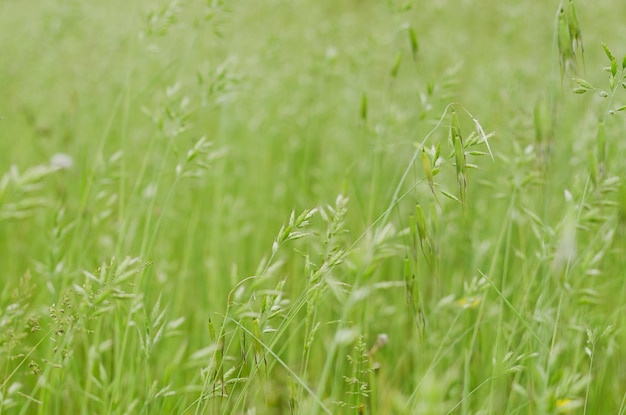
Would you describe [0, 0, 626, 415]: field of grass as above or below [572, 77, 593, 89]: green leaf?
below

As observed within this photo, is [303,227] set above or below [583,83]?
below

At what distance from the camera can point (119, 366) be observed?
4.67 feet

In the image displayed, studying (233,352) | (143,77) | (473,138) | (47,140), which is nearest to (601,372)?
(473,138)

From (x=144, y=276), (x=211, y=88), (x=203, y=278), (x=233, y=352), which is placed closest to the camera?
(x=144, y=276)

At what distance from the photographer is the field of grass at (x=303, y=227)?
4.01 ft

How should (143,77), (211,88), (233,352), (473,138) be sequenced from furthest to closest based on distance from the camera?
1. (143,77)
2. (233,352)
3. (211,88)
4. (473,138)

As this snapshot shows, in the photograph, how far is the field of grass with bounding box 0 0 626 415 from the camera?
1223 mm

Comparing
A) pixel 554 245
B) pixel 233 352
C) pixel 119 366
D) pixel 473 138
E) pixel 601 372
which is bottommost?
pixel 233 352

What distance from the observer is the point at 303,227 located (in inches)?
51.0

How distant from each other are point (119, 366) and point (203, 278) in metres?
1.04

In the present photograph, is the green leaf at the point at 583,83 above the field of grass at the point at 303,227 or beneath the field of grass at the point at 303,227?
above

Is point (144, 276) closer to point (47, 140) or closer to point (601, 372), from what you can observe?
point (601, 372)

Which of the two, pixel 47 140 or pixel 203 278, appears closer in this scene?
pixel 203 278

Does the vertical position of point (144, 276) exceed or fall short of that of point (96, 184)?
it falls short
